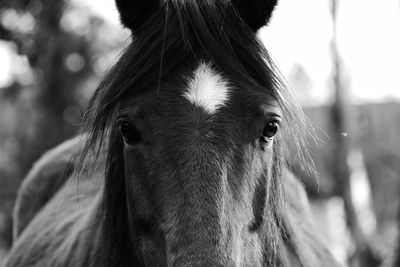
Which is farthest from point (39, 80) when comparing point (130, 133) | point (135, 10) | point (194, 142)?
point (194, 142)

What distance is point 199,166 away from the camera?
93.6 inches

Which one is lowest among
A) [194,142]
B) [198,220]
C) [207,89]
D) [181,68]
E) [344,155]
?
[344,155]

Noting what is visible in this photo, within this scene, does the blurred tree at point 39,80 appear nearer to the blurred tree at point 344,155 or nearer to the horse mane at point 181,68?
the blurred tree at point 344,155

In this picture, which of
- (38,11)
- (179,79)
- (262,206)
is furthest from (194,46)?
(38,11)

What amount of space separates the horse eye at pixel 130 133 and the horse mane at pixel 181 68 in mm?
184

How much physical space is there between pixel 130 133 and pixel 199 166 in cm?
47

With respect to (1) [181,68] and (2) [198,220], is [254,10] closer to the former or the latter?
(1) [181,68]

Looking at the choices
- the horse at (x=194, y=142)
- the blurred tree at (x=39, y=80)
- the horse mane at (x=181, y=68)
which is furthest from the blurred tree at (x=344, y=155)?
the horse mane at (x=181, y=68)

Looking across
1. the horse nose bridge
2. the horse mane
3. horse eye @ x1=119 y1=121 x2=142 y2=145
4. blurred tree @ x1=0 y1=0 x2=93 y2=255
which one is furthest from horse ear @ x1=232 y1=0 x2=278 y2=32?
blurred tree @ x1=0 y1=0 x2=93 y2=255

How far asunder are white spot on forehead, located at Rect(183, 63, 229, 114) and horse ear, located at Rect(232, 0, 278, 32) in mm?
557

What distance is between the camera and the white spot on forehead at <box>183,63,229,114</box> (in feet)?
8.34

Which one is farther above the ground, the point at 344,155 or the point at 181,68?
the point at 181,68

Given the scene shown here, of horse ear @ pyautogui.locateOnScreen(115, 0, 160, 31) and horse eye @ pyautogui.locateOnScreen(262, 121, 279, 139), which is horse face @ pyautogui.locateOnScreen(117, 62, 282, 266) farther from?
horse ear @ pyautogui.locateOnScreen(115, 0, 160, 31)

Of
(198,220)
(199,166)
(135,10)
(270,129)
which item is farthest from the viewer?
(135,10)
